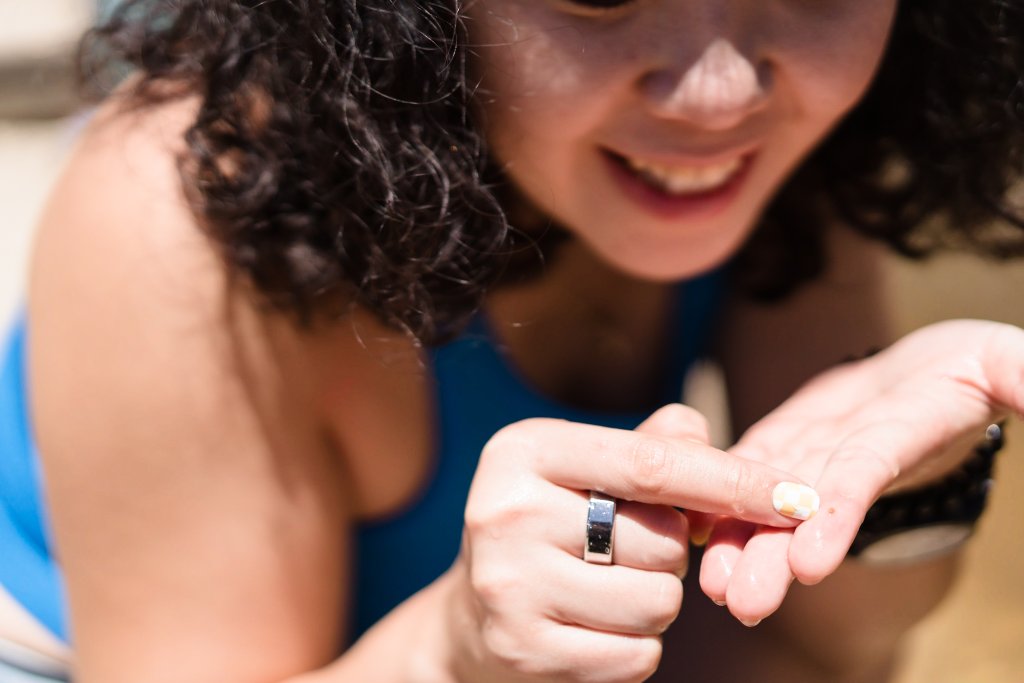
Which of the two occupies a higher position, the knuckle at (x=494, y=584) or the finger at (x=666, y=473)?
the finger at (x=666, y=473)

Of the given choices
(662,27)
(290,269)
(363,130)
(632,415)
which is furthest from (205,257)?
(632,415)

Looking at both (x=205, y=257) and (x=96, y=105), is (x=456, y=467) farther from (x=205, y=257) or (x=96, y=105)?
(x=96, y=105)

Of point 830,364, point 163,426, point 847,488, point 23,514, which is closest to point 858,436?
point 847,488

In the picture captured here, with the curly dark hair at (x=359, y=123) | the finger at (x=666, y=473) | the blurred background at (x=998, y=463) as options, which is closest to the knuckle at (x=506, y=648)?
the finger at (x=666, y=473)

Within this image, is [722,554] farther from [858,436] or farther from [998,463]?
[998,463]

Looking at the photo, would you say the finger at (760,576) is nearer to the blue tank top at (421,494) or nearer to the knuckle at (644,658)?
the knuckle at (644,658)

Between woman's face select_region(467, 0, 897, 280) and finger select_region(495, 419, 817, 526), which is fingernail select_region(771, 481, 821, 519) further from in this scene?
woman's face select_region(467, 0, 897, 280)

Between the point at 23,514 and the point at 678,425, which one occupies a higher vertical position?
the point at 678,425
